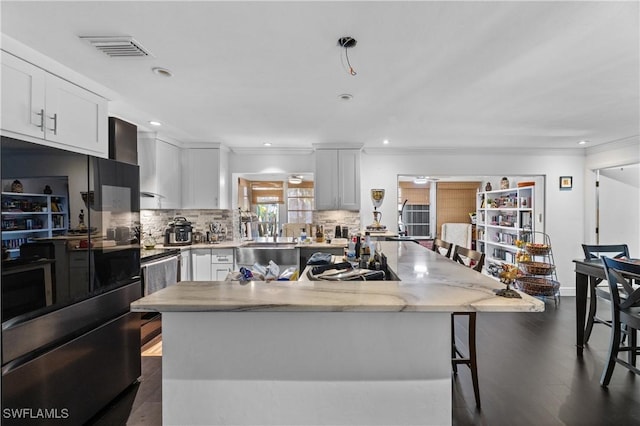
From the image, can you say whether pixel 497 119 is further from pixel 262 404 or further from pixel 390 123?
pixel 262 404

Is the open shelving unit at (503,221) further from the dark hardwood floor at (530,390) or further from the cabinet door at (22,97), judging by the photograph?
the cabinet door at (22,97)

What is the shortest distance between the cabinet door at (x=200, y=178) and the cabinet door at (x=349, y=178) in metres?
1.87

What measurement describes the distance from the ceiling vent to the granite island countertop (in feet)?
4.74

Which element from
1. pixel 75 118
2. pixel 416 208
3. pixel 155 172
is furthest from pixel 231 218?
pixel 416 208

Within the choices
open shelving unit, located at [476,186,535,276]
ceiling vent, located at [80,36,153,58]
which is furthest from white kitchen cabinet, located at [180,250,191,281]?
open shelving unit, located at [476,186,535,276]

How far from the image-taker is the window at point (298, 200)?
25.6 feet

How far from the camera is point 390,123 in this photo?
3.64m

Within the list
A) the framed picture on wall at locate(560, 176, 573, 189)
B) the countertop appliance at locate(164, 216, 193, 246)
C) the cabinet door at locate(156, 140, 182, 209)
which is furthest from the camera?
the framed picture on wall at locate(560, 176, 573, 189)

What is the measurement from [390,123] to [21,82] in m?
3.13

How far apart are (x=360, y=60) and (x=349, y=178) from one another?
285cm

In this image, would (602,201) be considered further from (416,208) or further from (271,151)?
(271,151)

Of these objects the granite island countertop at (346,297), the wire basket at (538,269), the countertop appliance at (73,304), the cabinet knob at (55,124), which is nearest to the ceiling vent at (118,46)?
the cabinet knob at (55,124)

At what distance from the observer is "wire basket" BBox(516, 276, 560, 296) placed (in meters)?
4.46

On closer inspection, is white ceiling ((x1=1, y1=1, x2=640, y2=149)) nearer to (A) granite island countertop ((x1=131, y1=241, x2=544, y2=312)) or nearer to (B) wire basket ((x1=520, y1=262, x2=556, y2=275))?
(A) granite island countertop ((x1=131, y1=241, x2=544, y2=312))
